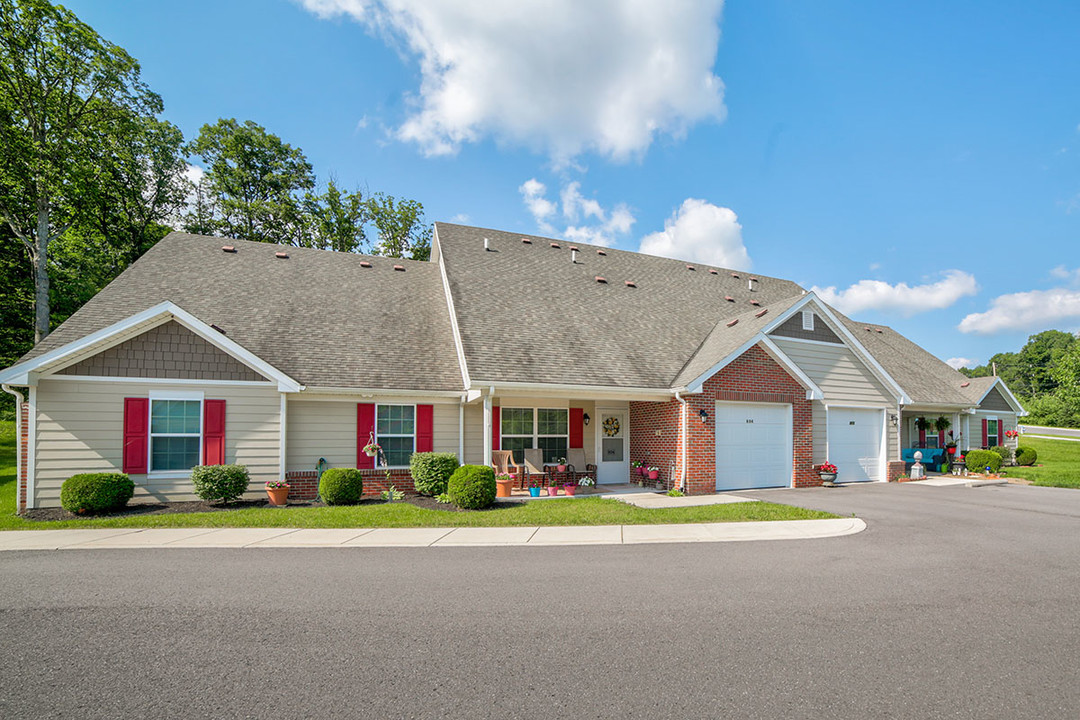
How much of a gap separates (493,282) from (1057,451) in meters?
34.9

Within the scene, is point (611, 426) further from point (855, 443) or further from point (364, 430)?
point (855, 443)

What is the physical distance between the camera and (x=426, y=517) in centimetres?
1048

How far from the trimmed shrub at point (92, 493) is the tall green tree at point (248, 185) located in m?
22.0

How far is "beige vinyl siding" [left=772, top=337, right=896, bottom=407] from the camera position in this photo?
54.0 ft

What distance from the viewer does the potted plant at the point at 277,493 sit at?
472 inches

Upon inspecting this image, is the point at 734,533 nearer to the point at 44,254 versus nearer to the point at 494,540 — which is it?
the point at 494,540

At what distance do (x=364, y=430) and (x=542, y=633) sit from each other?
10030mm

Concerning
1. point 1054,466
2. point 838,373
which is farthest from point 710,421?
point 1054,466

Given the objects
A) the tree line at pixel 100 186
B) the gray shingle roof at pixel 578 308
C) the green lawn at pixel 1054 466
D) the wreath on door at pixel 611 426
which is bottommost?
the green lawn at pixel 1054 466

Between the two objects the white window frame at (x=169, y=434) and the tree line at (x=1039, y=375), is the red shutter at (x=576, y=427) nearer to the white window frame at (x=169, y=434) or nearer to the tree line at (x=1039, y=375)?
the white window frame at (x=169, y=434)

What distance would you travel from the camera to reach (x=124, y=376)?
1181 centimetres

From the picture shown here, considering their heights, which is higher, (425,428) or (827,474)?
(425,428)

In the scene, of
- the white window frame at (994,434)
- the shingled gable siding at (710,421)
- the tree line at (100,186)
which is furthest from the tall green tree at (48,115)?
the white window frame at (994,434)

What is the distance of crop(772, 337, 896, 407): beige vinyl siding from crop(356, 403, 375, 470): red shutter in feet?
A: 38.4
